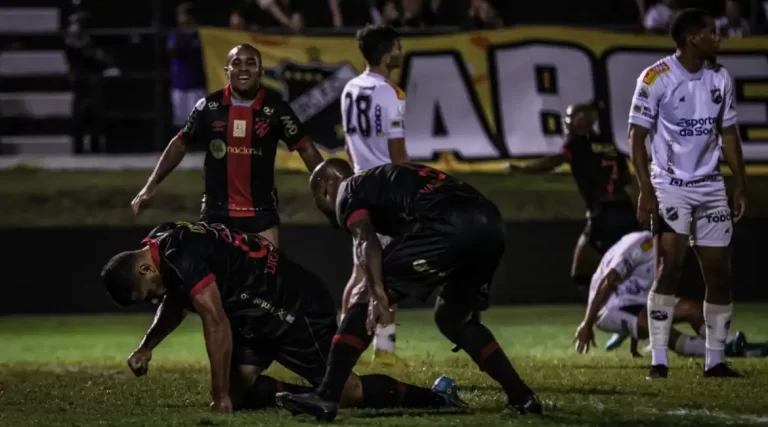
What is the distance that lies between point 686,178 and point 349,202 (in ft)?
9.65

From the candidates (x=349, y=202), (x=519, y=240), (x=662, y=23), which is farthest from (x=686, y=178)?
(x=662, y=23)

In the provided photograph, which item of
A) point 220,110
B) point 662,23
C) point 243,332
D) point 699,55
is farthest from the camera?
point 662,23

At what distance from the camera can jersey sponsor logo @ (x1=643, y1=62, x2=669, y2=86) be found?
8711mm

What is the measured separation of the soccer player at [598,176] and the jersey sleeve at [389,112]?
9.58 feet

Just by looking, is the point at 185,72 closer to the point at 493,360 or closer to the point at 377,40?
the point at 377,40

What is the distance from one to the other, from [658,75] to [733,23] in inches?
283

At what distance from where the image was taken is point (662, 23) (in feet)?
51.2

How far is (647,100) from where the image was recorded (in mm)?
8711

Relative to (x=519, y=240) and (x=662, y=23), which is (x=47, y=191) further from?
(x=662, y=23)

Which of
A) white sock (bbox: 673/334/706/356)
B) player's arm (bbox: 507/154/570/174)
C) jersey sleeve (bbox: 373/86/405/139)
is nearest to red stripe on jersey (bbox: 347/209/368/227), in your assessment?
jersey sleeve (bbox: 373/86/405/139)

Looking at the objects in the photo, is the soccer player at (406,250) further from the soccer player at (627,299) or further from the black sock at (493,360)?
the soccer player at (627,299)

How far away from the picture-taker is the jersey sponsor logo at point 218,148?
921cm

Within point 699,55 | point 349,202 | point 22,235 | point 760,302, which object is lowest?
point 760,302

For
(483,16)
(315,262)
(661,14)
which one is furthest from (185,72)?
(661,14)
